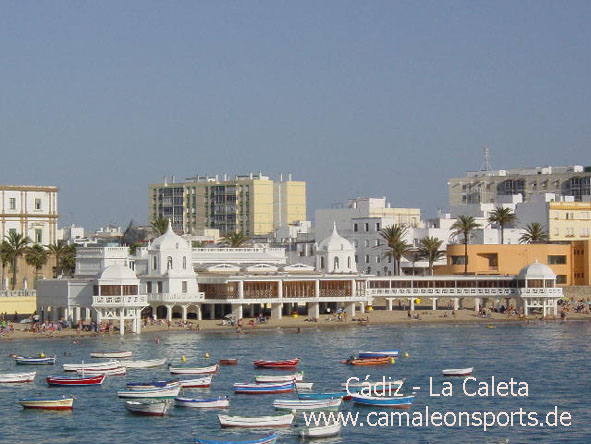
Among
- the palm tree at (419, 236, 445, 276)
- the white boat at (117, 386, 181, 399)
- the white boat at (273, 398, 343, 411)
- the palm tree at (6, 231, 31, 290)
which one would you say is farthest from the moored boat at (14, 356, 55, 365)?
the palm tree at (419, 236, 445, 276)

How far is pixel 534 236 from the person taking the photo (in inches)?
6737

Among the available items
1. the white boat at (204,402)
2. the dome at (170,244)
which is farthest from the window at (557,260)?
the white boat at (204,402)

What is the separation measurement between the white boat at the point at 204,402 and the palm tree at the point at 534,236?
9445 centimetres

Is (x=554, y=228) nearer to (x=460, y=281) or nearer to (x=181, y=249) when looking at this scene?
(x=460, y=281)

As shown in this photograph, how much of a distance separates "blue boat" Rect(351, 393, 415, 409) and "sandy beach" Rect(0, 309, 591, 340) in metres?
48.2

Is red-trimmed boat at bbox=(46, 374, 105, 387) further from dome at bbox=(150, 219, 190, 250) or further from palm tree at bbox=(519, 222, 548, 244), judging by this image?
palm tree at bbox=(519, 222, 548, 244)

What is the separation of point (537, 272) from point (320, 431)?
269 feet

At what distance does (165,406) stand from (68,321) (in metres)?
53.2

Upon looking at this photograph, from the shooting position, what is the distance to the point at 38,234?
15812 centimetres

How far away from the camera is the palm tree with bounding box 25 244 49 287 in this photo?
147875 mm

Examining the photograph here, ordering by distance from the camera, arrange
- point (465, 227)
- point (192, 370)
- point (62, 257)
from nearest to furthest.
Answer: point (192, 370) → point (62, 257) → point (465, 227)

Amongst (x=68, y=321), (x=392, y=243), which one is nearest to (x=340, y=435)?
(x=68, y=321)

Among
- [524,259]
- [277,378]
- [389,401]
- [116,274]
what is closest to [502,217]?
[524,259]

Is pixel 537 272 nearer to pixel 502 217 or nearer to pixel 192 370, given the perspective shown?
pixel 502 217
